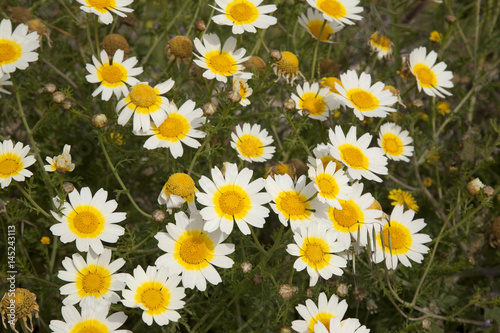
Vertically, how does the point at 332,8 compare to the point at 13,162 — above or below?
above

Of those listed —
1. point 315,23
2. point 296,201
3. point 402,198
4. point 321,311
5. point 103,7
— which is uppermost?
point 315,23

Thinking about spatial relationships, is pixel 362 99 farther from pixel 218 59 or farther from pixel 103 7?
pixel 103 7

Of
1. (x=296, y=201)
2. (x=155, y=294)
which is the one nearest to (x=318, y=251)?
(x=296, y=201)

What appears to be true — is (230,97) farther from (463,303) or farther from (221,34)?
(463,303)

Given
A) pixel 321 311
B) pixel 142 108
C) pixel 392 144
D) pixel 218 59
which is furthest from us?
pixel 392 144

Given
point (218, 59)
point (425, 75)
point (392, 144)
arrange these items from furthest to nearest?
point (425, 75) < point (392, 144) < point (218, 59)

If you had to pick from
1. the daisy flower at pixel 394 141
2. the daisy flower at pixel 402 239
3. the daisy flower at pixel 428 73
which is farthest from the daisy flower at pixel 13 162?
the daisy flower at pixel 428 73
